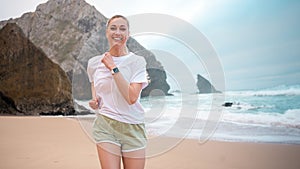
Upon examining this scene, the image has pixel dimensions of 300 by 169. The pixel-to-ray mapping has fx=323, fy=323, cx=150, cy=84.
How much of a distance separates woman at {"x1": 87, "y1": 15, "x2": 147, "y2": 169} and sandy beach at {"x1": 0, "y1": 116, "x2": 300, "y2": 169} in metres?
1.16

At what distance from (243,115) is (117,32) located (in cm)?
499

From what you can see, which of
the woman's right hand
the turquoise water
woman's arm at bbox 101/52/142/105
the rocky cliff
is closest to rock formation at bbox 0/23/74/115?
the rocky cliff

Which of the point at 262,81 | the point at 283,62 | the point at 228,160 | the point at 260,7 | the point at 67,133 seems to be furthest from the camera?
the point at 262,81

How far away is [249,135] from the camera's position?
396 cm

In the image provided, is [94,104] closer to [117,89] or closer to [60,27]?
[117,89]

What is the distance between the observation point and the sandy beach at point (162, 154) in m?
2.49

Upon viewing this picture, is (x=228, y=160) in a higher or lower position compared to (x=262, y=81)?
lower

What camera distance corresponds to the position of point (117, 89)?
3.19 feet

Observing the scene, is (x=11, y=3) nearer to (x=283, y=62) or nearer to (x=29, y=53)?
(x=29, y=53)

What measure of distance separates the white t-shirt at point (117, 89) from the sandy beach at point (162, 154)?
118 centimetres

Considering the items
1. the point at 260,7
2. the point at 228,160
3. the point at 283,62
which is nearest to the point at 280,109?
the point at 283,62

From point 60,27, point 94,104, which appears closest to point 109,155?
point 94,104

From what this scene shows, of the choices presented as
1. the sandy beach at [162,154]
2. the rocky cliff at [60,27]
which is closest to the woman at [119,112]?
the sandy beach at [162,154]

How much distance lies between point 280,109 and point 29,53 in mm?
5219
